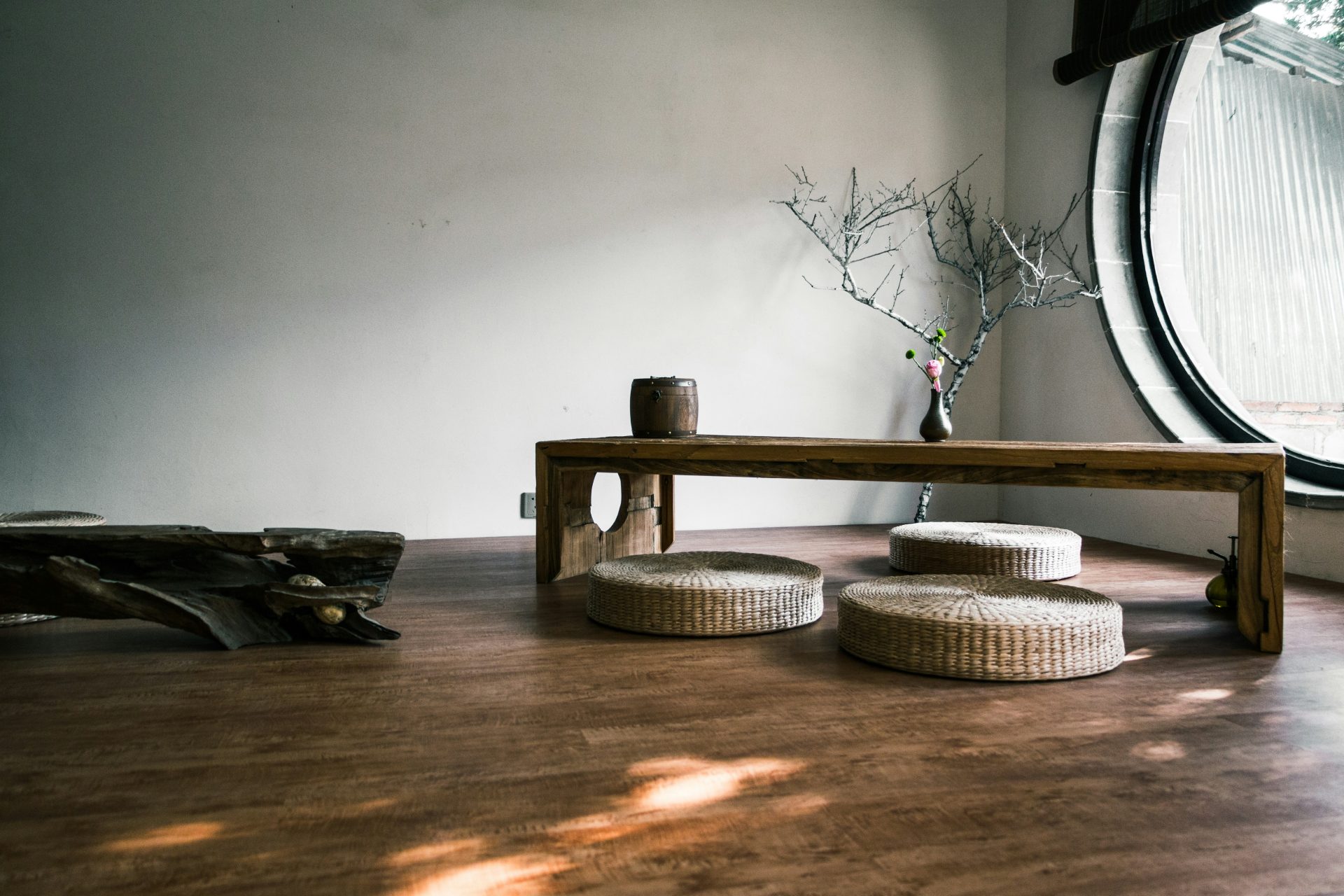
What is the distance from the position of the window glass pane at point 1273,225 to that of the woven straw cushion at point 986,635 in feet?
7.05

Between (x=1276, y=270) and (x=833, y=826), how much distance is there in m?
3.67

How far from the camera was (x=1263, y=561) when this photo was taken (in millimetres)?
2373

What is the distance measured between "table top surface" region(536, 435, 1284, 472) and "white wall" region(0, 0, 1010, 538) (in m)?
1.52

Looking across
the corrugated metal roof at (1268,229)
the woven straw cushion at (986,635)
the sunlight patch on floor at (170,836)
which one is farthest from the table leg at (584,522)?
the corrugated metal roof at (1268,229)

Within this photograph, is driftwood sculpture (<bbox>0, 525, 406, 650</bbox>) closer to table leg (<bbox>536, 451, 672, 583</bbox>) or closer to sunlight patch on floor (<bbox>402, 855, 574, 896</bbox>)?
table leg (<bbox>536, 451, 672, 583</bbox>)

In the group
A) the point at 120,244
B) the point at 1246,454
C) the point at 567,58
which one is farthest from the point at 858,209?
the point at 120,244

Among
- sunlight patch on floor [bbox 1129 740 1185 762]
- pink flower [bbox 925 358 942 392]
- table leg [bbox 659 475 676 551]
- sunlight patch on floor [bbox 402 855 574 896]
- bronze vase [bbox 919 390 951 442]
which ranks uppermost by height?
pink flower [bbox 925 358 942 392]

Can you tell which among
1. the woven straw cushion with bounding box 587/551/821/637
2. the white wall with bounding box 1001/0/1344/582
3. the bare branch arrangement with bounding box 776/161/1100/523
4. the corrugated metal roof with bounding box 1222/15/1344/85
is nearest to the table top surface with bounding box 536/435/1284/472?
the woven straw cushion with bounding box 587/551/821/637

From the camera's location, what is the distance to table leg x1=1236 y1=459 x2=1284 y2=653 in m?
2.35

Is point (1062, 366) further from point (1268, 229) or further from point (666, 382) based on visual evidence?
point (666, 382)

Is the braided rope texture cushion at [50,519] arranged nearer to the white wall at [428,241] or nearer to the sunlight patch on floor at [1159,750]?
the white wall at [428,241]

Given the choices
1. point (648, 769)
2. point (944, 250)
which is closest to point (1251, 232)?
point (944, 250)

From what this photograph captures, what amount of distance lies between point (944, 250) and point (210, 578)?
396cm

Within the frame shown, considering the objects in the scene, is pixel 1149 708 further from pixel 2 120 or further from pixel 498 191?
pixel 2 120
